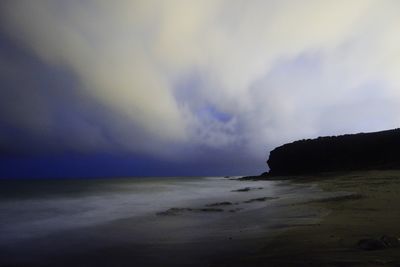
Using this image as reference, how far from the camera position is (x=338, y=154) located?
9106cm

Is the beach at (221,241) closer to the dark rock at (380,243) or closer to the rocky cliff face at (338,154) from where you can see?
the dark rock at (380,243)

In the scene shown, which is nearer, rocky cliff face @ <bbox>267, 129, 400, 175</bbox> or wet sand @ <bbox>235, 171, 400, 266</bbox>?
wet sand @ <bbox>235, 171, 400, 266</bbox>

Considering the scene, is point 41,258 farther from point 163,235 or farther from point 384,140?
point 384,140

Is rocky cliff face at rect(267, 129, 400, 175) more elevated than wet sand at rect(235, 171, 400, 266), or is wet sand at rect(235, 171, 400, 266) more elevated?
rocky cliff face at rect(267, 129, 400, 175)

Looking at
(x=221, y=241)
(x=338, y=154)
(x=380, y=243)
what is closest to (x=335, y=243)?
(x=380, y=243)

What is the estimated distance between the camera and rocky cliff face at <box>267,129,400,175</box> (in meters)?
79.4

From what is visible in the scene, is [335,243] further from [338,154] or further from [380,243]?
[338,154]

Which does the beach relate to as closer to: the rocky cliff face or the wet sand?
the wet sand

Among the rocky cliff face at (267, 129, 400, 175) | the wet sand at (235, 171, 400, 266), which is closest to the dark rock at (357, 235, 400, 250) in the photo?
the wet sand at (235, 171, 400, 266)

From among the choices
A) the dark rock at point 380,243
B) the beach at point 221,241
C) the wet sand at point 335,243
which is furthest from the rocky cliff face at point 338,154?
the dark rock at point 380,243

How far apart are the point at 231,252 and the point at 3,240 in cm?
987

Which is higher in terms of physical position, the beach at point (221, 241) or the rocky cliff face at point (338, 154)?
the rocky cliff face at point (338, 154)

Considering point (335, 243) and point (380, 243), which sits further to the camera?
point (335, 243)

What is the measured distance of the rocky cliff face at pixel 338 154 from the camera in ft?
261
